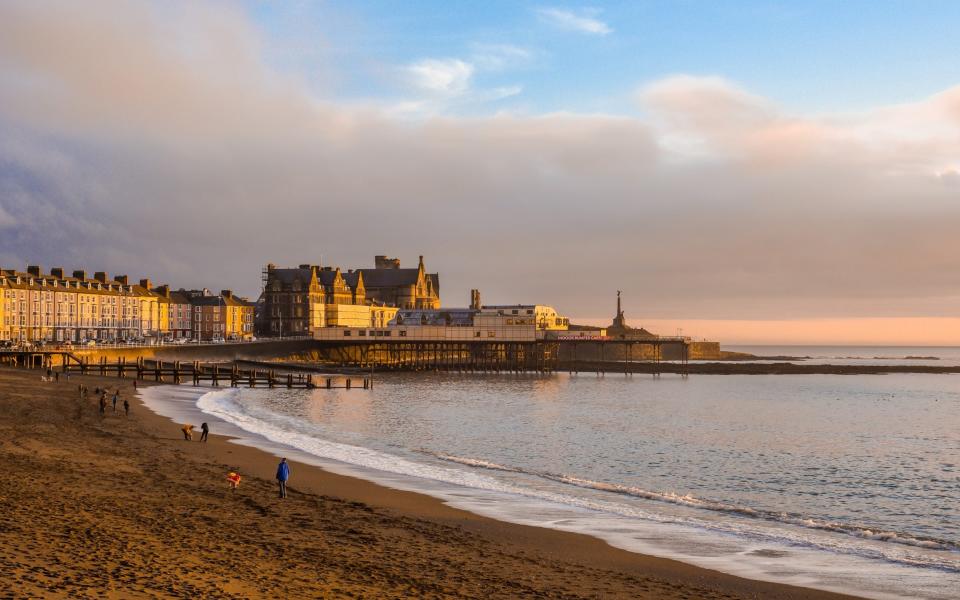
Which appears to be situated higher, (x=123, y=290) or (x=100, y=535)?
(x=123, y=290)

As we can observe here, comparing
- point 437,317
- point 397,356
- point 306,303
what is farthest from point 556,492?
point 306,303

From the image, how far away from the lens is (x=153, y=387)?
79500 millimetres

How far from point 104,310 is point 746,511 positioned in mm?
140715

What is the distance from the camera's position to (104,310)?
146625 mm

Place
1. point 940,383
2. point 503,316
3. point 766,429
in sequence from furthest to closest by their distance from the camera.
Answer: point 503,316
point 940,383
point 766,429

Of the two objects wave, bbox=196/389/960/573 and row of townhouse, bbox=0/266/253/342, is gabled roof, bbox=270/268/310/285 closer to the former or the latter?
row of townhouse, bbox=0/266/253/342

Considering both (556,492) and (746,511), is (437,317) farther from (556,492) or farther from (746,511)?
(746,511)

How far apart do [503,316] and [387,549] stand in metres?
132

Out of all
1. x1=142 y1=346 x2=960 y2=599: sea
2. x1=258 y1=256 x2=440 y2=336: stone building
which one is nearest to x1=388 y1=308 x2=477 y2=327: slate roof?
x1=258 y1=256 x2=440 y2=336: stone building

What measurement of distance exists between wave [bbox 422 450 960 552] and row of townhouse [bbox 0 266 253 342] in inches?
4478

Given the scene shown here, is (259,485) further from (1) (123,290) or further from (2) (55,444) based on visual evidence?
(1) (123,290)

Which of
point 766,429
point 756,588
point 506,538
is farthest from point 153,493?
point 766,429

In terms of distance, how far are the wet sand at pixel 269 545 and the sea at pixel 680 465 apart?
199 cm

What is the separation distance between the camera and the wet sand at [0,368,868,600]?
49.4ft
